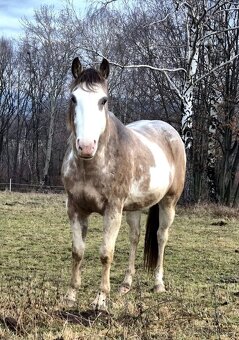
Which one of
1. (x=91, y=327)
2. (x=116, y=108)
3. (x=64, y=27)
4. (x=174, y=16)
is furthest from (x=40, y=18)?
(x=91, y=327)

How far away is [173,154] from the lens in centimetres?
657

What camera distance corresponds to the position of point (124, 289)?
5672 mm

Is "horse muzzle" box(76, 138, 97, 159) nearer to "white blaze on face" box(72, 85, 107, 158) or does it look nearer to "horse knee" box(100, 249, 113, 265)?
"white blaze on face" box(72, 85, 107, 158)

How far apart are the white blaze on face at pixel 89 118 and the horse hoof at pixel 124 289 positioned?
74.7 inches

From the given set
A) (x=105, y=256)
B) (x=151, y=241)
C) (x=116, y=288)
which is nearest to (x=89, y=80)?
(x=105, y=256)

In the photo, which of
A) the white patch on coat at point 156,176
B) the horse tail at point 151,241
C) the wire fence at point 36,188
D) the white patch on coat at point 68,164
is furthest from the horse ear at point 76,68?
the wire fence at point 36,188

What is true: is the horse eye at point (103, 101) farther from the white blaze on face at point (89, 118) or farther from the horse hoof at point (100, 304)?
the horse hoof at point (100, 304)

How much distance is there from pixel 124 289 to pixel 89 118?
2247 mm

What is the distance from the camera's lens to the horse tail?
646 cm

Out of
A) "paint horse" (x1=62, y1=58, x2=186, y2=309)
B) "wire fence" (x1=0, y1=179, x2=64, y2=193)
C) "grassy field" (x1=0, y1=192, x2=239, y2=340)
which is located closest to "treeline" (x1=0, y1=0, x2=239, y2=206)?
"wire fence" (x1=0, y1=179, x2=64, y2=193)

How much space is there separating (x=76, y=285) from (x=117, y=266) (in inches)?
95.5

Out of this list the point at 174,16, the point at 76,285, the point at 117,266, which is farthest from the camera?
the point at 174,16

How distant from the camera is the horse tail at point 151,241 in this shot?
254 inches

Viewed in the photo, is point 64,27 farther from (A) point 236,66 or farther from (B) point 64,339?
(B) point 64,339
